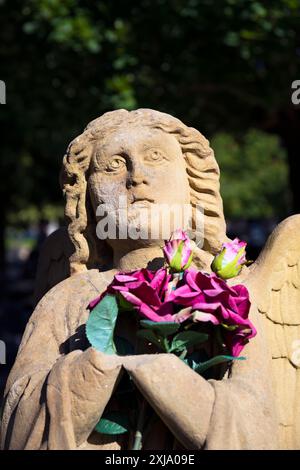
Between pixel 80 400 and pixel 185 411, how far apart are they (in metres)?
0.40

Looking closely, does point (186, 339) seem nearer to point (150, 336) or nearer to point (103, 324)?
point (150, 336)

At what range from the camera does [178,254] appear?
3861 mm

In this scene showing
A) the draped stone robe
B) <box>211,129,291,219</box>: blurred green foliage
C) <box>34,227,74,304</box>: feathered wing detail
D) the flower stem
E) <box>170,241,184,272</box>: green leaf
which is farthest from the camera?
<box>211,129,291,219</box>: blurred green foliage

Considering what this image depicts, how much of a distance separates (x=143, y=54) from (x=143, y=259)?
8.79 meters

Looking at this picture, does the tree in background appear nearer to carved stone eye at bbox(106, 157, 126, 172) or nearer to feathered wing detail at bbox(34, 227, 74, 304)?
feathered wing detail at bbox(34, 227, 74, 304)

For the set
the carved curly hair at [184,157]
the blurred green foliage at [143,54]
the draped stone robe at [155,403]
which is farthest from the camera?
the blurred green foliage at [143,54]

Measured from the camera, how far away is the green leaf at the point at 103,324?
3812 mm

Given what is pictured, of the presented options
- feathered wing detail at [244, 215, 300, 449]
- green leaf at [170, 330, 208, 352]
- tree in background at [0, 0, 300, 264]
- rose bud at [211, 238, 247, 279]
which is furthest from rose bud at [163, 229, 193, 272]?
tree in background at [0, 0, 300, 264]

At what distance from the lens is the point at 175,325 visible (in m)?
3.70

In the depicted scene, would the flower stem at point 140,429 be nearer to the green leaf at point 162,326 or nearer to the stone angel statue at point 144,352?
the stone angel statue at point 144,352

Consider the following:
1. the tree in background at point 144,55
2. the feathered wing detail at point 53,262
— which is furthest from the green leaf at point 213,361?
the tree in background at point 144,55

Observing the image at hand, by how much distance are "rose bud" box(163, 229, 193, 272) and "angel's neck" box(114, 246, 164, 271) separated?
15.5 inches

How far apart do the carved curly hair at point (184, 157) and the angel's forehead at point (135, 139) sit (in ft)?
0.10

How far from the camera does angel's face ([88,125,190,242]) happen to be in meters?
4.21
